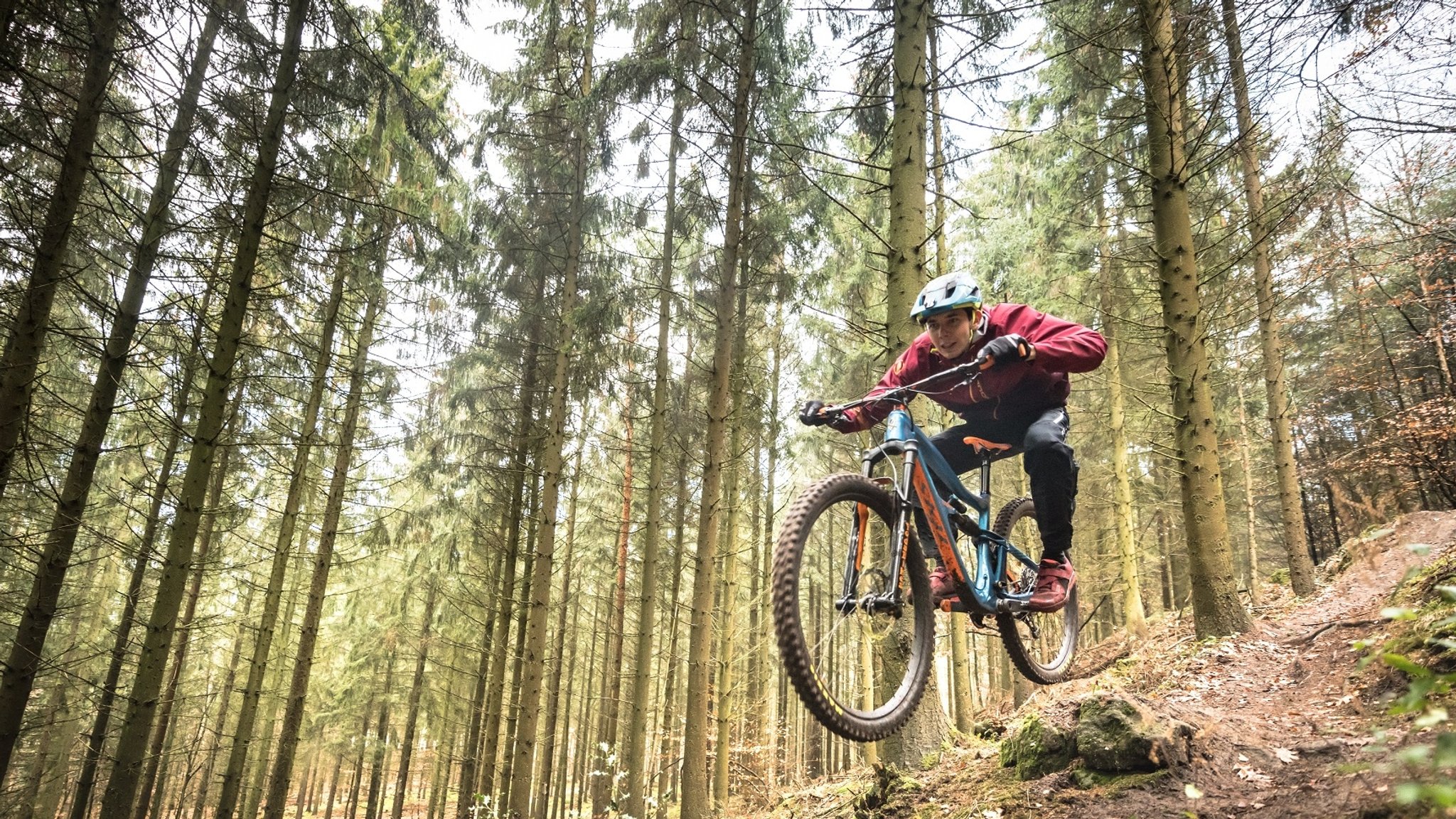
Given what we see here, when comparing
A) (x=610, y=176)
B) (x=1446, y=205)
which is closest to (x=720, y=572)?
(x=610, y=176)

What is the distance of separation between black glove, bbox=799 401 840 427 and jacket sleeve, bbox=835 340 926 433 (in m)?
0.14

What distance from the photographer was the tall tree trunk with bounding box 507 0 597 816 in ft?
34.1

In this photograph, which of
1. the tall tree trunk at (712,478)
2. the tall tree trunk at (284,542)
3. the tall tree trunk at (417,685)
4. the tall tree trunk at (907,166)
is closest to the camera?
the tall tree trunk at (907,166)

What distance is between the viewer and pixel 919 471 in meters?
3.49

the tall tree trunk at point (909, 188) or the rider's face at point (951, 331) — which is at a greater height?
the tall tree trunk at point (909, 188)

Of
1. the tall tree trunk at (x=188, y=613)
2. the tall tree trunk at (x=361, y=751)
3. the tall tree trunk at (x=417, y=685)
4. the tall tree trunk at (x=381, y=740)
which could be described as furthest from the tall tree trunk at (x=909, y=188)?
the tall tree trunk at (x=361, y=751)

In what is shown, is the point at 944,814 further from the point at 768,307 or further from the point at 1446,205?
the point at 1446,205

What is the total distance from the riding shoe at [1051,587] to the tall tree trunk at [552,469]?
325 inches

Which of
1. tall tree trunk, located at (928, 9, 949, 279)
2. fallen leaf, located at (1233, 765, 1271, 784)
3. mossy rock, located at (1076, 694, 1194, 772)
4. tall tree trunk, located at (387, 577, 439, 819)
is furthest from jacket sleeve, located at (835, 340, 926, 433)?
tall tree trunk, located at (387, 577, 439, 819)

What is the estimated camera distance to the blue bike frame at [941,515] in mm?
3348

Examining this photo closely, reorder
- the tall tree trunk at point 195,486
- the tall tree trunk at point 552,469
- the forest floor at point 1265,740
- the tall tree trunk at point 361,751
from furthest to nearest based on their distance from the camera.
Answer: the tall tree trunk at point 361,751, the tall tree trunk at point 552,469, the tall tree trunk at point 195,486, the forest floor at point 1265,740

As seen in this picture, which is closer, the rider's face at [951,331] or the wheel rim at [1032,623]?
the rider's face at [951,331]

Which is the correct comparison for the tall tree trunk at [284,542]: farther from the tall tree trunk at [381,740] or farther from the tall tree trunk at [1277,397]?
the tall tree trunk at [1277,397]

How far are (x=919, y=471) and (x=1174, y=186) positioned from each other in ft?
19.5
